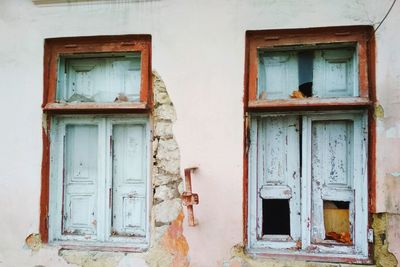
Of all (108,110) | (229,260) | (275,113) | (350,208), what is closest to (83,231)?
(108,110)

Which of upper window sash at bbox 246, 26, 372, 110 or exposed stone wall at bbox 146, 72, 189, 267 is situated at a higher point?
upper window sash at bbox 246, 26, 372, 110

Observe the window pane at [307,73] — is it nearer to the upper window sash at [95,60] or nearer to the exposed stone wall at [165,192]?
the exposed stone wall at [165,192]

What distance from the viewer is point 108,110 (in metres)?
3.65

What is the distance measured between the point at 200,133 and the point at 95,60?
1.20 metres

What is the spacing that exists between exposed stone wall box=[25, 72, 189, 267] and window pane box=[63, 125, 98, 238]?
0.93 feet

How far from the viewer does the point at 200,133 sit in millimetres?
3496

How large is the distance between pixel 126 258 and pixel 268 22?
2.24 m

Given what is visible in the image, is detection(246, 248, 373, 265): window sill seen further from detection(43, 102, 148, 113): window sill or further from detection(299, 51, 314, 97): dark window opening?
detection(43, 102, 148, 113): window sill

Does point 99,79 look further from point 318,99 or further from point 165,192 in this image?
point 318,99

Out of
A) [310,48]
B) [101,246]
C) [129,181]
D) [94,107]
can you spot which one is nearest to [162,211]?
[129,181]

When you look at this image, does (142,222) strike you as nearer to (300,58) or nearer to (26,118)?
(26,118)

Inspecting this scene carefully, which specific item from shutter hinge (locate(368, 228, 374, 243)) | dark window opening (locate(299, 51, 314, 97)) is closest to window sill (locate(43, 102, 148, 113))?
dark window opening (locate(299, 51, 314, 97))

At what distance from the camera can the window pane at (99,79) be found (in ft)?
12.5

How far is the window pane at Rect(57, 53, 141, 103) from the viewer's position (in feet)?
12.5
